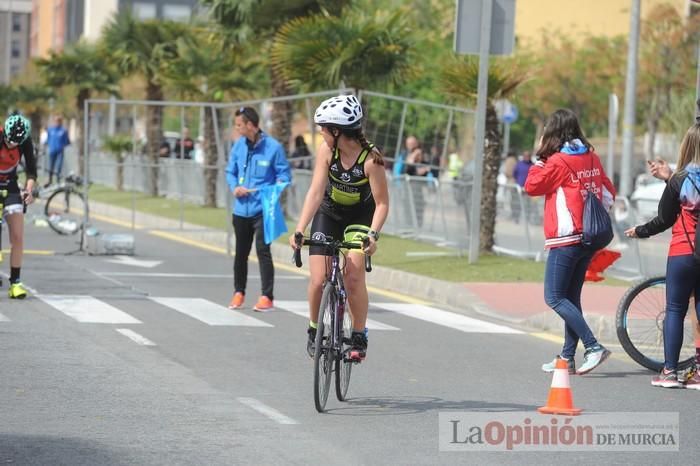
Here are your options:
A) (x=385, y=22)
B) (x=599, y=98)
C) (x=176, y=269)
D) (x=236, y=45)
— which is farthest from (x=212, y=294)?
(x=599, y=98)

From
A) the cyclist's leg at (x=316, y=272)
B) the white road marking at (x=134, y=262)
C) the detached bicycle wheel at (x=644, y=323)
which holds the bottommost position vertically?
the white road marking at (x=134, y=262)

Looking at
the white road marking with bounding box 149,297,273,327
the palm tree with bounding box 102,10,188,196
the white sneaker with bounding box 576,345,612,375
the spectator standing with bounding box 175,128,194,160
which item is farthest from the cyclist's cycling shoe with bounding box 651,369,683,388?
the palm tree with bounding box 102,10,188,196

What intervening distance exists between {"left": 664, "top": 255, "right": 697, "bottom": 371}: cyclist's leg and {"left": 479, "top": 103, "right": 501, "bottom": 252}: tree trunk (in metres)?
9.56

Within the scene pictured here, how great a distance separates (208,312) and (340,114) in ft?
17.8

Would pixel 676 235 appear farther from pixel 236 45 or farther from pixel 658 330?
pixel 236 45

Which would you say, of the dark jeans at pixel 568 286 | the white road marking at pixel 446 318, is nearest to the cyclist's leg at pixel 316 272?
the dark jeans at pixel 568 286

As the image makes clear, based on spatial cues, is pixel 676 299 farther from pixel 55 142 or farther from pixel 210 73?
pixel 55 142

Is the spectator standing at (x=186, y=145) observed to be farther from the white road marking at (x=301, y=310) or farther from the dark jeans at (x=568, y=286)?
the dark jeans at (x=568, y=286)

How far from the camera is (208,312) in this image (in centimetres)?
1414

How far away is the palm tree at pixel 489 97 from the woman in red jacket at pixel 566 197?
908cm

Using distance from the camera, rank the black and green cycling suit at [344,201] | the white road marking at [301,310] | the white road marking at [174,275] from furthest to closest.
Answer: the white road marking at [174,275] → the white road marking at [301,310] → the black and green cycling suit at [344,201]

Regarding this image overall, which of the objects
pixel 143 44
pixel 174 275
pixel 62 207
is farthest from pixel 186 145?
pixel 174 275

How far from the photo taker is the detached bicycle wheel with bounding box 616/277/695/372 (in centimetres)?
1116

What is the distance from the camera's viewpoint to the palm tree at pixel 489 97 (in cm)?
2003
